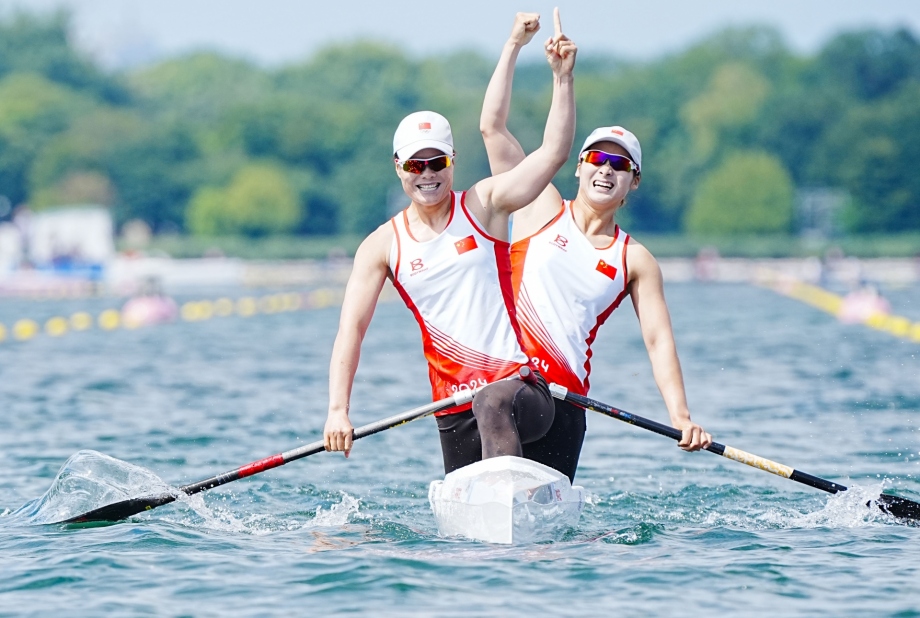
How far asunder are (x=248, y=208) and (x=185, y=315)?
175 ft

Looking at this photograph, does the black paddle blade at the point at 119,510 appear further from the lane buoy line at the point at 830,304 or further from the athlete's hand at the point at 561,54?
the lane buoy line at the point at 830,304

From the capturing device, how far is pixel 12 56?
4277 inches

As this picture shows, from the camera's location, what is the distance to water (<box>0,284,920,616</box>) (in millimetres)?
6375

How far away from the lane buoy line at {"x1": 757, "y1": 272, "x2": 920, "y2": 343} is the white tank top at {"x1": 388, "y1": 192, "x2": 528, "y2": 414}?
1539 cm

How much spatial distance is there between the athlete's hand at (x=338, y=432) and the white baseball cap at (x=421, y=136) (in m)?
1.25

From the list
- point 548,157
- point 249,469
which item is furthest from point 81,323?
point 548,157

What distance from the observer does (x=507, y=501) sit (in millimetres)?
6770

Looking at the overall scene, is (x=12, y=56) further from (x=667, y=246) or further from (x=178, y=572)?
(x=178, y=572)

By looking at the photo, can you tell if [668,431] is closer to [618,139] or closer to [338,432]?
[618,139]

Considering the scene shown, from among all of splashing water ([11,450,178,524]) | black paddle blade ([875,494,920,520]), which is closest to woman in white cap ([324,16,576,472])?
splashing water ([11,450,178,524])

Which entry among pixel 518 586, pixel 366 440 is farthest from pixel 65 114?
pixel 518 586

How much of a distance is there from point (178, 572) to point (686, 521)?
2.89 metres

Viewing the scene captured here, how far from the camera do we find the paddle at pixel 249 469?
696 centimetres

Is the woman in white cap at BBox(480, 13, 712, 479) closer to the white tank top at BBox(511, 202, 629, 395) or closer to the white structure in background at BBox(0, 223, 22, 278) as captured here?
the white tank top at BBox(511, 202, 629, 395)
